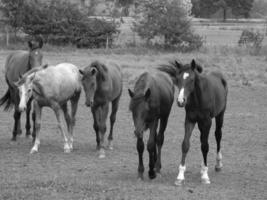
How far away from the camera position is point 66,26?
121 ft

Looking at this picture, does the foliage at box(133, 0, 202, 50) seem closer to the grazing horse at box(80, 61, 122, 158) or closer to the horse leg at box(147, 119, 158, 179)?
the grazing horse at box(80, 61, 122, 158)

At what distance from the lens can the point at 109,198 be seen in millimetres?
7816

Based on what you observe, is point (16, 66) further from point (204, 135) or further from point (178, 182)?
point (178, 182)

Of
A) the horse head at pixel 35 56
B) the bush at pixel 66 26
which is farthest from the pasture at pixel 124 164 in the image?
the bush at pixel 66 26

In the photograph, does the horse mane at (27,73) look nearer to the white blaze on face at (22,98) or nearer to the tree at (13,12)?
the white blaze on face at (22,98)

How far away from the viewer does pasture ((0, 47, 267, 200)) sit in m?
8.32

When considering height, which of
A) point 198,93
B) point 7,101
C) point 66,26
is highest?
point 198,93

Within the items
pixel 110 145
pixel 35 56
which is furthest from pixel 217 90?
pixel 35 56

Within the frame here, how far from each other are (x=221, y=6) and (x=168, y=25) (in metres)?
42.9

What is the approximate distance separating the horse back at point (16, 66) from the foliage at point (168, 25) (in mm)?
23562

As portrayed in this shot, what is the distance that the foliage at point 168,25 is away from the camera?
3620cm

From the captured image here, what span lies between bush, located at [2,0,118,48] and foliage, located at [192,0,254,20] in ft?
140

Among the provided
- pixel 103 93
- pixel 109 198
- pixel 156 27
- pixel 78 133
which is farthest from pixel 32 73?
pixel 156 27

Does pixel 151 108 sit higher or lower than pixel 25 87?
higher
